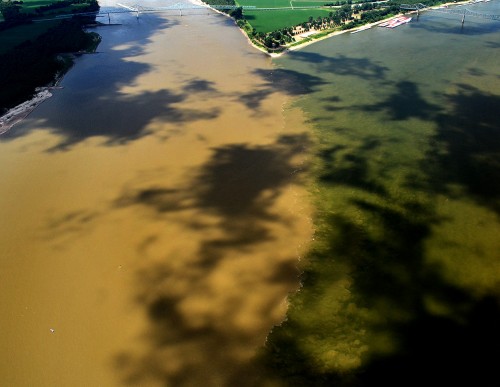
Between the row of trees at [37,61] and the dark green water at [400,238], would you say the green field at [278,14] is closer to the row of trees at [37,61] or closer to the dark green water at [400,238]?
the row of trees at [37,61]

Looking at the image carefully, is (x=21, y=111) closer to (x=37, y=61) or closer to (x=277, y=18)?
(x=37, y=61)

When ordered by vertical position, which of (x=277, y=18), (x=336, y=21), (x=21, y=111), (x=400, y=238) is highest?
(x=277, y=18)

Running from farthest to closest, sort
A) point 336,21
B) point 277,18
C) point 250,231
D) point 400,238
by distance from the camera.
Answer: point 277,18, point 336,21, point 250,231, point 400,238

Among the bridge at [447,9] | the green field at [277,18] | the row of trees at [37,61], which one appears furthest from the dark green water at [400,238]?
the bridge at [447,9]

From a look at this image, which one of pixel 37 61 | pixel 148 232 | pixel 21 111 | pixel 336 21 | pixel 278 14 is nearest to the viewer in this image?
pixel 148 232

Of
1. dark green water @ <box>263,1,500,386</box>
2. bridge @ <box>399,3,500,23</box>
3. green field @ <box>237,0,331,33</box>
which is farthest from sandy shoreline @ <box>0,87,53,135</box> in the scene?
bridge @ <box>399,3,500,23</box>

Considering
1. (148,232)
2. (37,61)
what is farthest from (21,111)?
(148,232)
